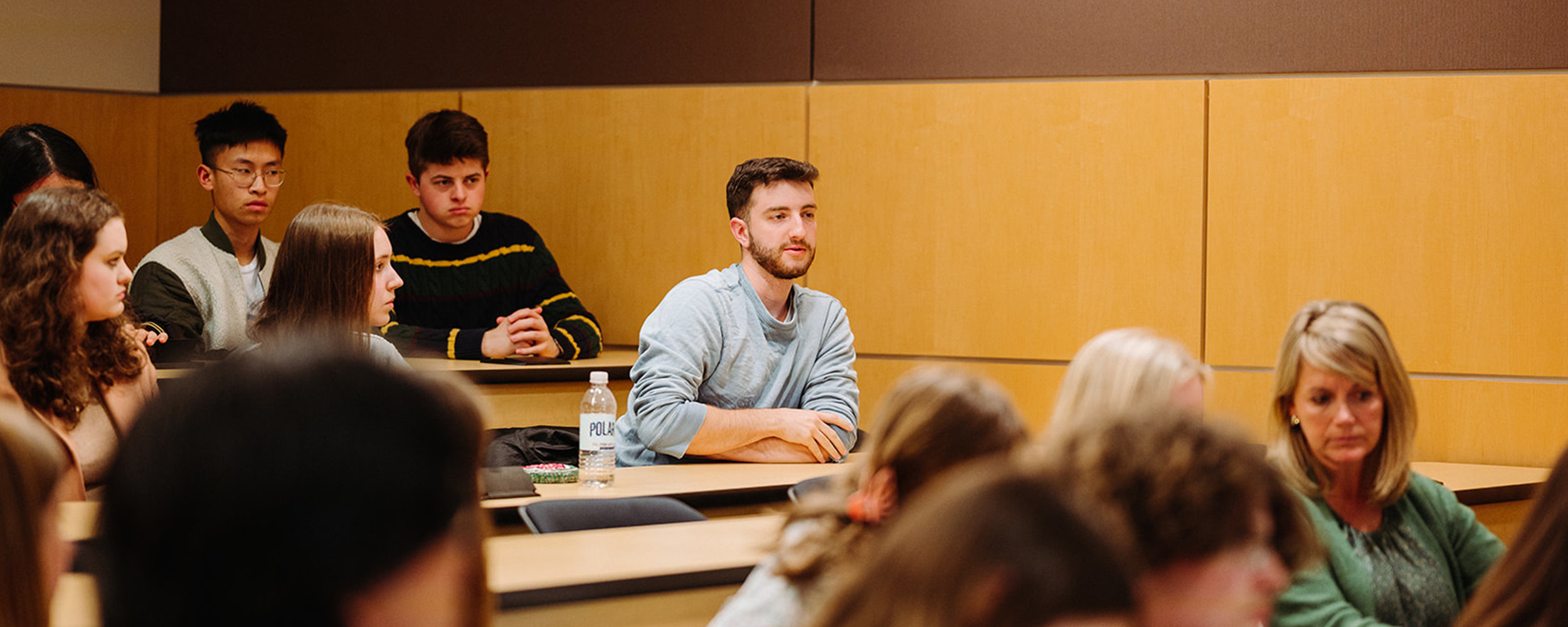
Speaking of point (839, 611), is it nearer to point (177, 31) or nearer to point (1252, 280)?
point (1252, 280)

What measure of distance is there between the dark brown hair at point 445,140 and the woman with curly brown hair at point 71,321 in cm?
163

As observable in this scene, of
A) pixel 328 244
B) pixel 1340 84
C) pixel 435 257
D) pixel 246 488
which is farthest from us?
pixel 435 257

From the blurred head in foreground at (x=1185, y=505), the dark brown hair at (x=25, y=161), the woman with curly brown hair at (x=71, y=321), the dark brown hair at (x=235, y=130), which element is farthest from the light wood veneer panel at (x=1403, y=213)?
the dark brown hair at (x=25, y=161)

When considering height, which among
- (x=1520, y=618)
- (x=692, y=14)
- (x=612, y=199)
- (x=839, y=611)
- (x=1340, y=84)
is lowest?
(x=1520, y=618)

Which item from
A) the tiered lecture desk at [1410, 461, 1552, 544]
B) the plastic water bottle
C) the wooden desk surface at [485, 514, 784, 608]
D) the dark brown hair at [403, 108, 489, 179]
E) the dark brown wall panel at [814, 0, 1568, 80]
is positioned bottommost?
the tiered lecture desk at [1410, 461, 1552, 544]

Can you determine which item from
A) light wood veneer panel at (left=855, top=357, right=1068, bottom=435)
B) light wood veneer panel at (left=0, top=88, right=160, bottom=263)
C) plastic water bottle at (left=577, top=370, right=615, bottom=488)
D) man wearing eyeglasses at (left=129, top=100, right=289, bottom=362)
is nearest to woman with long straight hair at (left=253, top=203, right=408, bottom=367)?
plastic water bottle at (left=577, top=370, right=615, bottom=488)

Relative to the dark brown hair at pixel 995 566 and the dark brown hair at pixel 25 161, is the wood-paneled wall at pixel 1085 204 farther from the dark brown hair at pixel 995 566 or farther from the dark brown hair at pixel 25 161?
the dark brown hair at pixel 995 566

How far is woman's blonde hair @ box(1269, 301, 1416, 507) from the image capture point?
2.01 m

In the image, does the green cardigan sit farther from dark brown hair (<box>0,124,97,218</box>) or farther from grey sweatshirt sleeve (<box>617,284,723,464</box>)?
dark brown hair (<box>0,124,97,218</box>)

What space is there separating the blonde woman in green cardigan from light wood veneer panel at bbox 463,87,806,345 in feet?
7.72

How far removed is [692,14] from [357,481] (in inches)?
154

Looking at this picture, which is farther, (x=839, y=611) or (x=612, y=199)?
(x=612, y=199)

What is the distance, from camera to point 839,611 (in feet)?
2.00

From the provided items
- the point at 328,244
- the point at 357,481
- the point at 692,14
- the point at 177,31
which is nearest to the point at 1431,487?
the point at 357,481
